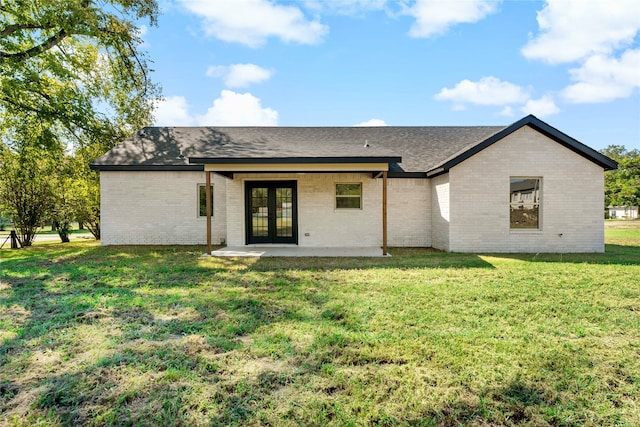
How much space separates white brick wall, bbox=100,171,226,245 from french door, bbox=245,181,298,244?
5.26 ft

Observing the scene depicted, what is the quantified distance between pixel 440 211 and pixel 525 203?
2.58 metres

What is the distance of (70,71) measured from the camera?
14172 mm

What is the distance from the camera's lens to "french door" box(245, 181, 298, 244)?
38.6 feet

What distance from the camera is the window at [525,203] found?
10.4m

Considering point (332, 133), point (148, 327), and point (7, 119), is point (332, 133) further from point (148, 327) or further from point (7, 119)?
point (7, 119)

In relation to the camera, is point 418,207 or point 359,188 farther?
point 418,207

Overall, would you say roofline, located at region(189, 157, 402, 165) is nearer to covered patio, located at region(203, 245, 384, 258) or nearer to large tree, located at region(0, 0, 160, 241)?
covered patio, located at region(203, 245, 384, 258)

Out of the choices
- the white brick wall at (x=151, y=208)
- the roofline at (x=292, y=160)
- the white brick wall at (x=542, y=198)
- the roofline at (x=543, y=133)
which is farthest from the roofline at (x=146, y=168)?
the white brick wall at (x=542, y=198)

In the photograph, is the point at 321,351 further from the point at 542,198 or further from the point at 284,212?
the point at 542,198

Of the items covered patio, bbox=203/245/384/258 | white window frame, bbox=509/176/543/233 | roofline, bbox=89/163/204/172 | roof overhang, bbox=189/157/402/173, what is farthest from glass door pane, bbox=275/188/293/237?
white window frame, bbox=509/176/543/233

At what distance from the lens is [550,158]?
402 inches

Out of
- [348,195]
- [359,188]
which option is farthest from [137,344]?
[359,188]

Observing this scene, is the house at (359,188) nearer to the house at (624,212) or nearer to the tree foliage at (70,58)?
the tree foliage at (70,58)

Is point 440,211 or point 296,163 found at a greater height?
point 296,163
